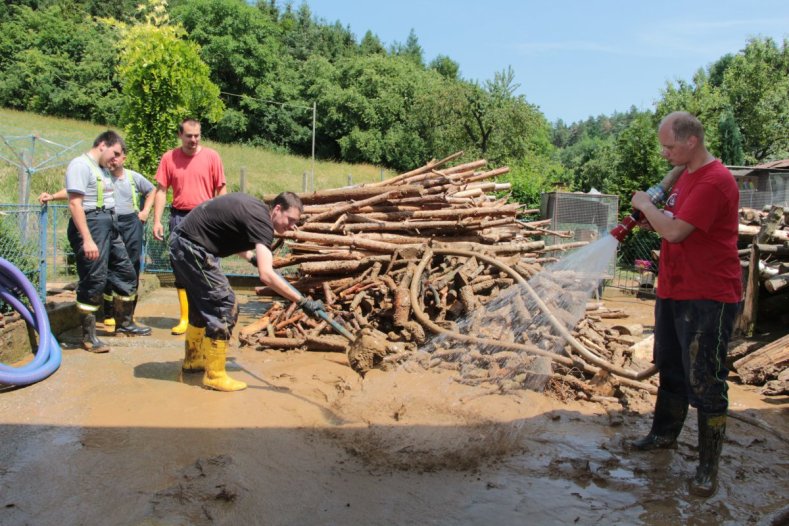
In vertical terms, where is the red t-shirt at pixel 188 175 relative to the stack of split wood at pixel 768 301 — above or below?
above

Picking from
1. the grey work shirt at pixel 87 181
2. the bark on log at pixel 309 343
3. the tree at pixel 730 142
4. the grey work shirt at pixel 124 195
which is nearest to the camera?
the grey work shirt at pixel 87 181

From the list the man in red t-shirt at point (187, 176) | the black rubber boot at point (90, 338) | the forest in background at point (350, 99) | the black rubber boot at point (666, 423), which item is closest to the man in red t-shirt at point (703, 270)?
the black rubber boot at point (666, 423)

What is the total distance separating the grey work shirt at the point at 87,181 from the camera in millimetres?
5336

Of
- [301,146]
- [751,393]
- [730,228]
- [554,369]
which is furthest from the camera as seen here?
A: [301,146]

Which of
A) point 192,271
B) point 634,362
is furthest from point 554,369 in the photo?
point 192,271

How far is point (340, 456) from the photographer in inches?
147

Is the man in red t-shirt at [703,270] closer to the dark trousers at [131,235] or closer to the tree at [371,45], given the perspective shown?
the dark trousers at [131,235]

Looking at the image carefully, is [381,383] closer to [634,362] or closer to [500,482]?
[500,482]

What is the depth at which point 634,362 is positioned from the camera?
5.95 meters

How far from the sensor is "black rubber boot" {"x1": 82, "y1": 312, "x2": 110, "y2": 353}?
18.1ft

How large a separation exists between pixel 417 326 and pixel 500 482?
8.50ft

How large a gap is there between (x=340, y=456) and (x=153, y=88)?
9534mm

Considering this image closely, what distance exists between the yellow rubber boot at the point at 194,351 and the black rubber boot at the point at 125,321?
1544 millimetres

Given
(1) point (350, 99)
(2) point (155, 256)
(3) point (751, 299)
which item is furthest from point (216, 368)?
(1) point (350, 99)
